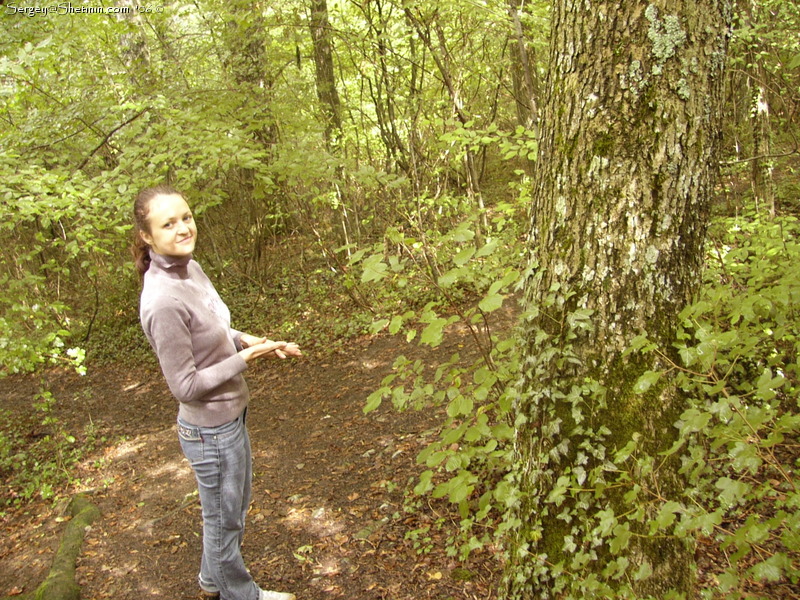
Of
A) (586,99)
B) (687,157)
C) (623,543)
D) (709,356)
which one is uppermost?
(586,99)

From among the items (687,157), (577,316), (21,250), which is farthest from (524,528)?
(21,250)

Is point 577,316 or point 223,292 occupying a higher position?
point 577,316

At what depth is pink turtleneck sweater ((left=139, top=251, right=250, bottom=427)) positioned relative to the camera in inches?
94.0

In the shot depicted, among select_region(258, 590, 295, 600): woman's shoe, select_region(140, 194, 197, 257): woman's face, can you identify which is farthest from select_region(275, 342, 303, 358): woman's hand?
select_region(258, 590, 295, 600): woman's shoe

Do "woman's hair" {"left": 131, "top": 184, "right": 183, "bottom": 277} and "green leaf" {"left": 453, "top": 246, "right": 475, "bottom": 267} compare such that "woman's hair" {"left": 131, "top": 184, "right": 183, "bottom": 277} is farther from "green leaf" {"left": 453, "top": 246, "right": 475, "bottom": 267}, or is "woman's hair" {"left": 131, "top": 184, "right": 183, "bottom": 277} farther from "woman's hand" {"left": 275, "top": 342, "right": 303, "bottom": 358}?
"green leaf" {"left": 453, "top": 246, "right": 475, "bottom": 267}

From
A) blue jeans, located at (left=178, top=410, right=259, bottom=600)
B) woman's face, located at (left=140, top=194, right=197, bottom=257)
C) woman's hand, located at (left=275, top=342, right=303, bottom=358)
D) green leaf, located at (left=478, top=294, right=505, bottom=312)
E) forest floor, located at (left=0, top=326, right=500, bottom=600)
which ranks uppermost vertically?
woman's face, located at (left=140, top=194, right=197, bottom=257)

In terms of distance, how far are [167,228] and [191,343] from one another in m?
0.53

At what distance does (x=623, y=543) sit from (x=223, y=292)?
28.9 feet

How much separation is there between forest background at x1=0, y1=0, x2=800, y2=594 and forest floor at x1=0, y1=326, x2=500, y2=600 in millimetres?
355

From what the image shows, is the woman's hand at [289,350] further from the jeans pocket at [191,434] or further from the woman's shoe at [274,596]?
the woman's shoe at [274,596]

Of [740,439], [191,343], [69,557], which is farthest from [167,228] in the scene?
[69,557]

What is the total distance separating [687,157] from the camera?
6.71ft

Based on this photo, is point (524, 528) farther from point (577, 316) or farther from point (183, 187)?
point (183, 187)

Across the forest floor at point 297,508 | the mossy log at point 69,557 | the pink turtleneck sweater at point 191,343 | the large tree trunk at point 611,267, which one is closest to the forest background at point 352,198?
the large tree trunk at point 611,267
